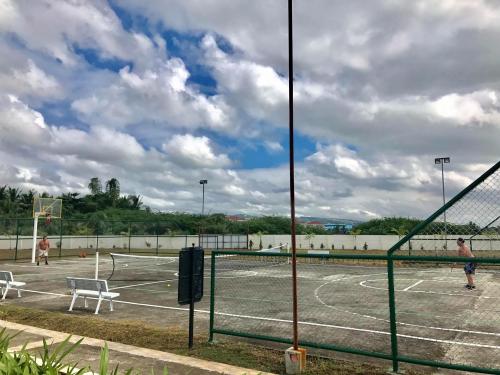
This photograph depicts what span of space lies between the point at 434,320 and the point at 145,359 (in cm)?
715

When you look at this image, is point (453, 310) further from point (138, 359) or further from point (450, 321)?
point (138, 359)

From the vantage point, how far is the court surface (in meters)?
8.38

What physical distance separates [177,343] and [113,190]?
315 feet

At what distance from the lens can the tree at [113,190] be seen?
96375 mm

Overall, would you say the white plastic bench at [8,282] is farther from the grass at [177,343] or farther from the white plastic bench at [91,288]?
the grass at [177,343]

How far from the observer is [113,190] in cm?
9900

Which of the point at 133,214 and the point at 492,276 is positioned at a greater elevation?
the point at 133,214

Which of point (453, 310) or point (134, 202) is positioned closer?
point (453, 310)

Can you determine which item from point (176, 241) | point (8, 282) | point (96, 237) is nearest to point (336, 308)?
point (8, 282)

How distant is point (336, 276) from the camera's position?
835 inches

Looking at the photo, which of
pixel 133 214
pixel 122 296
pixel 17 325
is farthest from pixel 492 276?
pixel 133 214

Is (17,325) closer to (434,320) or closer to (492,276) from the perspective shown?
(434,320)

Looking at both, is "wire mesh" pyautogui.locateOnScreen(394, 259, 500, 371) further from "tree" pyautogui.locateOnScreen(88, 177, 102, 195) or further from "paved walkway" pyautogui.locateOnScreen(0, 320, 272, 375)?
"tree" pyautogui.locateOnScreen(88, 177, 102, 195)

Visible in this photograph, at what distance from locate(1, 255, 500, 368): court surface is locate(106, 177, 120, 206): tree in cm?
7881
